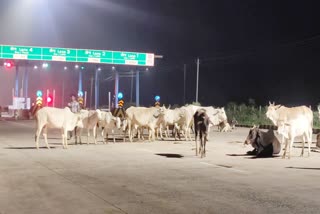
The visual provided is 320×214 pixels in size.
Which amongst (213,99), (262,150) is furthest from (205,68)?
(262,150)

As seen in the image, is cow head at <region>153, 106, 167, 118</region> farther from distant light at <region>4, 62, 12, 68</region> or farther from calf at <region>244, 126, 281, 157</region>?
distant light at <region>4, 62, 12, 68</region>

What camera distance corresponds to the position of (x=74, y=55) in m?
55.8

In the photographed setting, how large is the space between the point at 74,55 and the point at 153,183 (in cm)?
4580

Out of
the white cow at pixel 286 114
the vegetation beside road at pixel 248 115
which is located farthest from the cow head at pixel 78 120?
the vegetation beside road at pixel 248 115

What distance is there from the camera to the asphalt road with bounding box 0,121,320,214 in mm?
9016

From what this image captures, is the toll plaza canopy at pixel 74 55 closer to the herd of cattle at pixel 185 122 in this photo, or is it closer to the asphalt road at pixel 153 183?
the herd of cattle at pixel 185 122

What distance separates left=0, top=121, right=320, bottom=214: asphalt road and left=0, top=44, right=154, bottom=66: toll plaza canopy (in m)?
38.1

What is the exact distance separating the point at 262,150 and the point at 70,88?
89.9m

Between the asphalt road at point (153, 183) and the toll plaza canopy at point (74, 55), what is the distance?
38.1 metres

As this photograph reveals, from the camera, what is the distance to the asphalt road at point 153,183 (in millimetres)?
9016

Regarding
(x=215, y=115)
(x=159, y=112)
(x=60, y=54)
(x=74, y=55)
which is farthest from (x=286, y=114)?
(x=60, y=54)

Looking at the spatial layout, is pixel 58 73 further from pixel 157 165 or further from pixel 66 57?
pixel 157 165

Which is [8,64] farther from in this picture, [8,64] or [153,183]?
[153,183]

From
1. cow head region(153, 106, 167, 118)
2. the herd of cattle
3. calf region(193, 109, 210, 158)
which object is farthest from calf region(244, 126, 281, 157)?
cow head region(153, 106, 167, 118)
